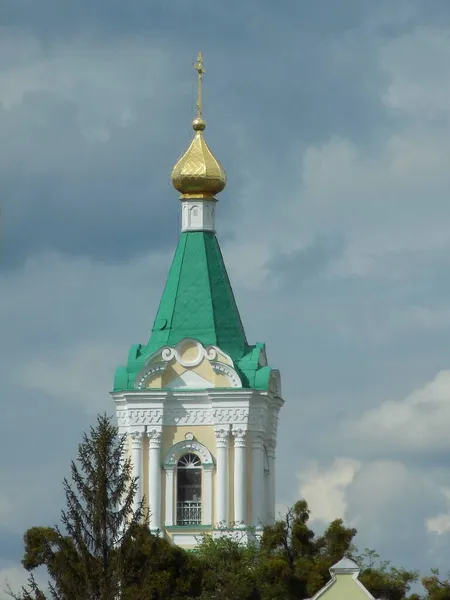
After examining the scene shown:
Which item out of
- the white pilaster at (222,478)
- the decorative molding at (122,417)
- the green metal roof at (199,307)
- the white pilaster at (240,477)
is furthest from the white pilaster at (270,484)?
the decorative molding at (122,417)

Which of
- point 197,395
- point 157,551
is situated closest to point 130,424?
point 197,395

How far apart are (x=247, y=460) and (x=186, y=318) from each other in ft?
11.8

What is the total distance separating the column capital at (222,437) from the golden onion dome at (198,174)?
5.79 metres

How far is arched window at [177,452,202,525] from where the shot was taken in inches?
2953

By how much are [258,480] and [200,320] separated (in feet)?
13.0

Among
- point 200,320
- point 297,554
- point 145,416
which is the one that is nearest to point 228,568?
point 297,554

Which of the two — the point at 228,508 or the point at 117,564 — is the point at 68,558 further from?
the point at 228,508

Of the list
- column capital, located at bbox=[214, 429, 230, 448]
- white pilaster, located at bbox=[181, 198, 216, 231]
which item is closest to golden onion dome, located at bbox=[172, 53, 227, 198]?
white pilaster, located at bbox=[181, 198, 216, 231]

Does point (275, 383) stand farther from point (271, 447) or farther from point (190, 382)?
point (190, 382)

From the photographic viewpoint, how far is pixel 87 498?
6369cm

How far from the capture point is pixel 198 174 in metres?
76.6

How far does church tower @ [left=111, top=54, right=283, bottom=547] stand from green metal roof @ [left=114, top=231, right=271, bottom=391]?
23 millimetres

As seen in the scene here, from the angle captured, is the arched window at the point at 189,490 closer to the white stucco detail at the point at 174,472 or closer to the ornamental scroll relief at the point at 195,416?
the white stucco detail at the point at 174,472

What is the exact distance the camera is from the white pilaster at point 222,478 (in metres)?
74.6
